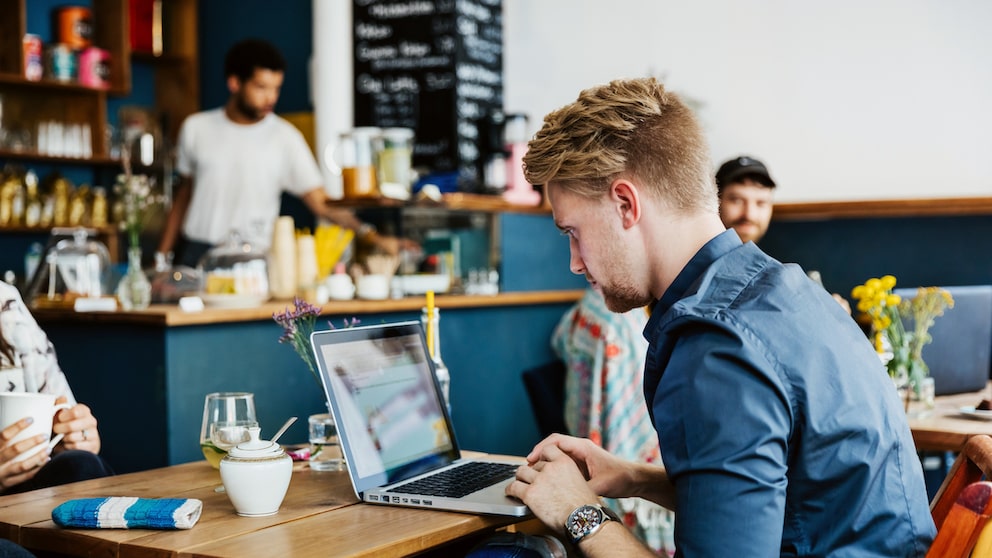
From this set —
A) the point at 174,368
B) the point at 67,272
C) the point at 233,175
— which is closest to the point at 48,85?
the point at 233,175

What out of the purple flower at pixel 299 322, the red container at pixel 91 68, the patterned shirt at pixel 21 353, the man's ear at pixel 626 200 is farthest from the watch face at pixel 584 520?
the red container at pixel 91 68

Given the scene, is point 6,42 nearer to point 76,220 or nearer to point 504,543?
point 76,220

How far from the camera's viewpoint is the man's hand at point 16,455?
185 centimetres

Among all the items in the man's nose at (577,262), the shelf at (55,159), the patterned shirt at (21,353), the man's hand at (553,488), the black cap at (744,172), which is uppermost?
the shelf at (55,159)

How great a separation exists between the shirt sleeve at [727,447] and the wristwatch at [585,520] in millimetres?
175

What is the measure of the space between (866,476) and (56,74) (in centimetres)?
560

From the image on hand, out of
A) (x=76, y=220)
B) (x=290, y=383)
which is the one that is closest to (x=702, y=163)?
(x=290, y=383)

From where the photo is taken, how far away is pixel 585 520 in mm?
1448

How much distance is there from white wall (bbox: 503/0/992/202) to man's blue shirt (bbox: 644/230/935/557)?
355 cm

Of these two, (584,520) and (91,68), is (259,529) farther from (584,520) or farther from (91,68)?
(91,68)

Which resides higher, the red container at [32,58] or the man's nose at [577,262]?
the red container at [32,58]

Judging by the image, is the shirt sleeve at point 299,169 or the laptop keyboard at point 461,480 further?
the shirt sleeve at point 299,169

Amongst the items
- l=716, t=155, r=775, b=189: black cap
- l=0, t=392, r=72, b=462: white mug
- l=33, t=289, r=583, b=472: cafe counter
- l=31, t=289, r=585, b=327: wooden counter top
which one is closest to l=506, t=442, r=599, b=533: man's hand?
l=0, t=392, r=72, b=462: white mug

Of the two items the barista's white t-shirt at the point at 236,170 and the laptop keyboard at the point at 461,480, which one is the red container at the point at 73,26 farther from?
the laptop keyboard at the point at 461,480
